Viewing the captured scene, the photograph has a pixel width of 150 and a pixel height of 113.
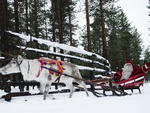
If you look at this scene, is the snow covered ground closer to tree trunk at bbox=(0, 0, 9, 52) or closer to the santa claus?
the santa claus

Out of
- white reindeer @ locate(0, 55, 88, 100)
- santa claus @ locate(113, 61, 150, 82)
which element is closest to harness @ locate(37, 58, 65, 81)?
white reindeer @ locate(0, 55, 88, 100)

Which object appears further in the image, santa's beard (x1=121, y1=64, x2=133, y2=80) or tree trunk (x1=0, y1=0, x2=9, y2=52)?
tree trunk (x1=0, y1=0, x2=9, y2=52)

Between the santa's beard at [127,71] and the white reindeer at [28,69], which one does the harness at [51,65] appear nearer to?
the white reindeer at [28,69]

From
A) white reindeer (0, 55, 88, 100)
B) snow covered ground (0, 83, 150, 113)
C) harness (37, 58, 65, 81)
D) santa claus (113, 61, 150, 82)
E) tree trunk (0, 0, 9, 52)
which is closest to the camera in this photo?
snow covered ground (0, 83, 150, 113)

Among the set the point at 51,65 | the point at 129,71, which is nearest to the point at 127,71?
the point at 129,71

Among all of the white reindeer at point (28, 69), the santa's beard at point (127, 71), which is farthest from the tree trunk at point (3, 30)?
the santa's beard at point (127, 71)

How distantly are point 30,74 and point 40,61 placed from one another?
394 millimetres

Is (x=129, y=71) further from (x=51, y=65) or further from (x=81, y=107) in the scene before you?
(x=81, y=107)

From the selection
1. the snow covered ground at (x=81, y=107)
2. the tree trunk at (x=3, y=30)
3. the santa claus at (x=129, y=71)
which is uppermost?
the tree trunk at (x=3, y=30)

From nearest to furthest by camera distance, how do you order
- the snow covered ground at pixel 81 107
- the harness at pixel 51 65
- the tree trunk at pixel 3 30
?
the snow covered ground at pixel 81 107, the harness at pixel 51 65, the tree trunk at pixel 3 30

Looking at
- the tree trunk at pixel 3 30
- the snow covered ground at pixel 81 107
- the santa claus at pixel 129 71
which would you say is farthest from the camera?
the tree trunk at pixel 3 30

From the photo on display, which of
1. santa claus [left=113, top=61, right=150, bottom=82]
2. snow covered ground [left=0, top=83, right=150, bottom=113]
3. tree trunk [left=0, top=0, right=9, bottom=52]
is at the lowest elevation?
snow covered ground [left=0, top=83, right=150, bottom=113]

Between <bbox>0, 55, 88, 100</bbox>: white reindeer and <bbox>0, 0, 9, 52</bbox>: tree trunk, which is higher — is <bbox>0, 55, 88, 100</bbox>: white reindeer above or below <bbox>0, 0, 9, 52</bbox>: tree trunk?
below

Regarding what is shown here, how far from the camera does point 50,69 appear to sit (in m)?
4.36
